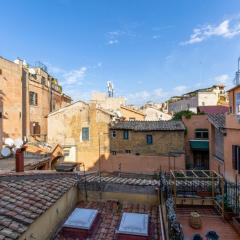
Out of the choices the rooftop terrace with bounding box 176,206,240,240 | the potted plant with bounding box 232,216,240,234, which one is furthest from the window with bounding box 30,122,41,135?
the potted plant with bounding box 232,216,240,234

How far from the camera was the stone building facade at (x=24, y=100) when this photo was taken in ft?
76.8

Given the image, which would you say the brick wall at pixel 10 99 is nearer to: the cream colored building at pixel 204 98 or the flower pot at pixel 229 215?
the flower pot at pixel 229 215

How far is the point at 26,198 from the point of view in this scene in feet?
21.7

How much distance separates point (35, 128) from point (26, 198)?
24.1m

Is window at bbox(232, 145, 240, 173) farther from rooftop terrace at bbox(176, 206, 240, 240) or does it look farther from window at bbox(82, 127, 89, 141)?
window at bbox(82, 127, 89, 141)

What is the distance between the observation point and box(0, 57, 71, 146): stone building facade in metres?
23.4

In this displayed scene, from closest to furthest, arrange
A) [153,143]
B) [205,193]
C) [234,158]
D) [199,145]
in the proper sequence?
[205,193]
[234,158]
[153,143]
[199,145]

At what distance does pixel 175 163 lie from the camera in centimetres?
2650

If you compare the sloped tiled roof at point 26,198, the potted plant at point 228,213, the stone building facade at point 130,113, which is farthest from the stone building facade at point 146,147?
the sloped tiled roof at point 26,198

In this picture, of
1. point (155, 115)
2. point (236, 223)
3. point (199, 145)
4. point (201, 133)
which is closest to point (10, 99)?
point (199, 145)

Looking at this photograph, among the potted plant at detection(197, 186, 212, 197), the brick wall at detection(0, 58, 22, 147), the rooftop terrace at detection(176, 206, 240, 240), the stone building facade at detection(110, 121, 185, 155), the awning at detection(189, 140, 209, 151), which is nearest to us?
the rooftop terrace at detection(176, 206, 240, 240)

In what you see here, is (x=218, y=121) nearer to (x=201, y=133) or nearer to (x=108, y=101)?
(x=201, y=133)

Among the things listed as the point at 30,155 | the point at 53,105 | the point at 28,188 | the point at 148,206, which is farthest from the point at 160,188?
the point at 53,105

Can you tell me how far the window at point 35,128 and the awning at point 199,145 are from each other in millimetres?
19623
